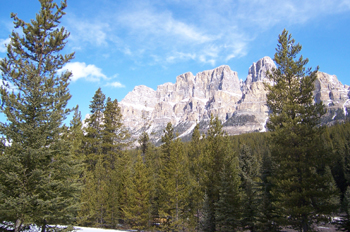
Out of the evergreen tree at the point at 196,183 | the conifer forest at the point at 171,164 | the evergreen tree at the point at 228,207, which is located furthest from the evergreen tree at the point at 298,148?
the evergreen tree at the point at 196,183

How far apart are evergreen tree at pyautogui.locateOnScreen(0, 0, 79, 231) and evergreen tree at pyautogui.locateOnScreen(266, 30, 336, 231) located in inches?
469

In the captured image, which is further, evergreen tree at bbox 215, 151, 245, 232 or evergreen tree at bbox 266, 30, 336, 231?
evergreen tree at bbox 215, 151, 245, 232

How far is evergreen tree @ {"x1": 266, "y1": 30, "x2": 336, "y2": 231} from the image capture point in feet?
40.2

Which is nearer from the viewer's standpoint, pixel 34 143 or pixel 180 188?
pixel 34 143

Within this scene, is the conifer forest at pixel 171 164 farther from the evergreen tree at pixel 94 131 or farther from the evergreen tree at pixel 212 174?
the evergreen tree at pixel 94 131

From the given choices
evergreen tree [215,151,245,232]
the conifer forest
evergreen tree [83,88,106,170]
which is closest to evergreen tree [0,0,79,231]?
the conifer forest

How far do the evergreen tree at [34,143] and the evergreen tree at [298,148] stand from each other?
11903 mm

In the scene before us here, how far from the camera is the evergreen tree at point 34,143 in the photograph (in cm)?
927

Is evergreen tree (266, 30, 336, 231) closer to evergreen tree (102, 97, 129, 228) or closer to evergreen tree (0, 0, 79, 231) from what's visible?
evergreen tree (0, 0, 79, 231)

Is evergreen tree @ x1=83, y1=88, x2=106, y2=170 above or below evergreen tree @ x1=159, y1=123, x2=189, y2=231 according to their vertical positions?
above

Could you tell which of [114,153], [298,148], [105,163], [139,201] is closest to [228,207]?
[298,148]

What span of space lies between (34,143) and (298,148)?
14080mm

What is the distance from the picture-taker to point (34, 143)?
9.79 meters

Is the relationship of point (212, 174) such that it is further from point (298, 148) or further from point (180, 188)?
point (298, 148)
